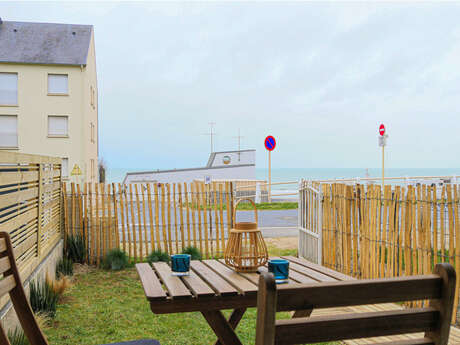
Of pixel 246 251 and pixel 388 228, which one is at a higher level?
pixel 246 251

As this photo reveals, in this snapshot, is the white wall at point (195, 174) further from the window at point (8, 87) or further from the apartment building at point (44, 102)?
the window at point (8, 87)

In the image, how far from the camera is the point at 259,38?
57.7m

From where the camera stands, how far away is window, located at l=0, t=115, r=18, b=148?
25.1 metres

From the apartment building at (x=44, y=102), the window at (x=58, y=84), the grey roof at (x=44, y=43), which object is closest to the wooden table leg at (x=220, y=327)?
the apartment building at (x=44, y=102)

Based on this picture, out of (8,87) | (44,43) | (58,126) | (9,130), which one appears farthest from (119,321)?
(44,43)

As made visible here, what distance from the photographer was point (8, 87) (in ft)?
82.0

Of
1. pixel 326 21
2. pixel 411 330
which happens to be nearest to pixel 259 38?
pixel 326 21

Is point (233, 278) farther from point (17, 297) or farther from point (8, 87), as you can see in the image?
point (8, 87)

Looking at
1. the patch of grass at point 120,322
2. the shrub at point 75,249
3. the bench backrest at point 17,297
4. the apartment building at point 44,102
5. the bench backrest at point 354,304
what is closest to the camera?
the bench backrest at point 354,304

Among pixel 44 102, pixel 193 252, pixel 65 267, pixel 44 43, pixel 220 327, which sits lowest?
pixel 65 267

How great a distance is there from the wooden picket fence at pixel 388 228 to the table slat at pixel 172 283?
296 cm

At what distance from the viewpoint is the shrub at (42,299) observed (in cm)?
495

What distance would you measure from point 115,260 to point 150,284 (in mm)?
5200

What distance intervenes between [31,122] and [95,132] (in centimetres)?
594
